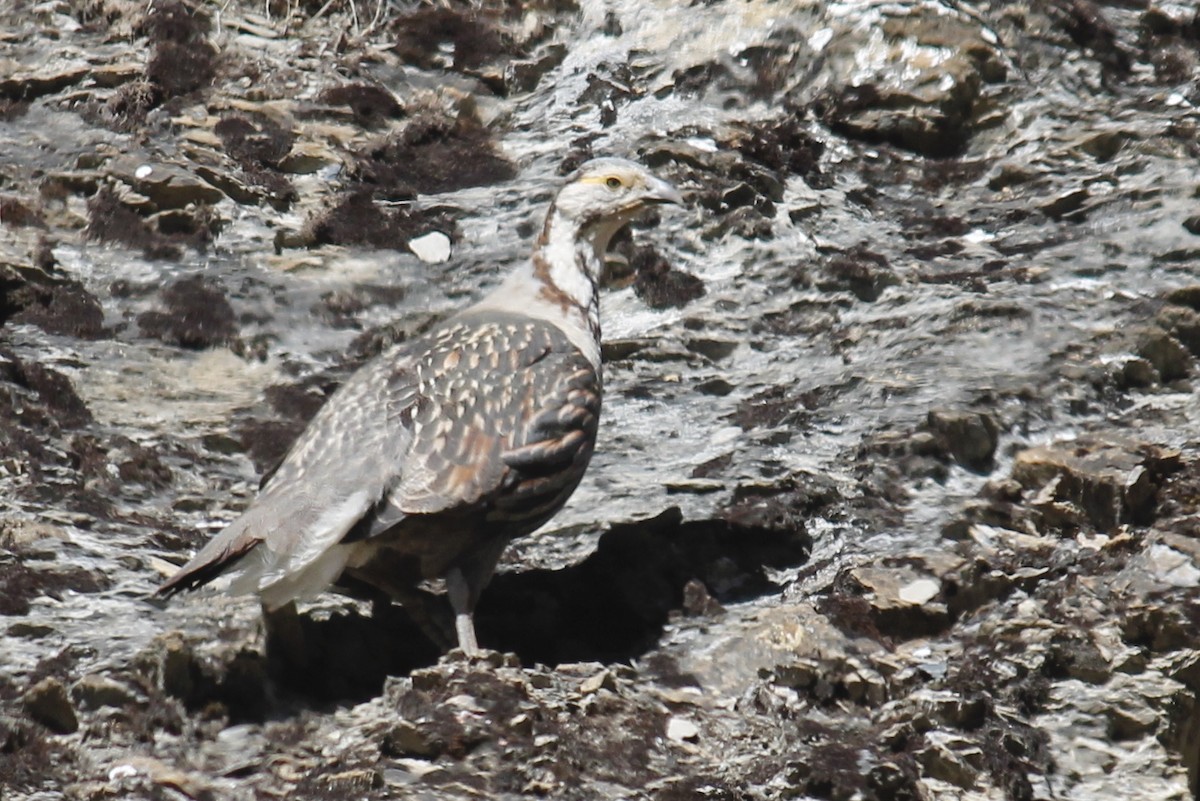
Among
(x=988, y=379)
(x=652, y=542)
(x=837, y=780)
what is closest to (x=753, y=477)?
(x=652, y=542)

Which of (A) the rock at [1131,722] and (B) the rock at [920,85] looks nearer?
(A) the rock at [1131,722]

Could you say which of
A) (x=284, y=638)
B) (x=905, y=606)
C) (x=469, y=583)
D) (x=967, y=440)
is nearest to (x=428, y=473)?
(x=469, y=583)

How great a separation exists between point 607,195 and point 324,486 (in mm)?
2596

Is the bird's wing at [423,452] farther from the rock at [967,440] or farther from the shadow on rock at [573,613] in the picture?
the rock at [967,440]

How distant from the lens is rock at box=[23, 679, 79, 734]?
607 cm

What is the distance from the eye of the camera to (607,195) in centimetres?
835

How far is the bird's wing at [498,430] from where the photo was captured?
22.0 ft

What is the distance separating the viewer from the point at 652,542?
7.82 m

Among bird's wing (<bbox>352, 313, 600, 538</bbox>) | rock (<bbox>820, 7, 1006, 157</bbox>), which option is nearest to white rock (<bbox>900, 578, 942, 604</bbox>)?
bird's wing (<bbox>352, 313, 600, 538</bbox>)

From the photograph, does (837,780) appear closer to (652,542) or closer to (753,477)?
(652,542)

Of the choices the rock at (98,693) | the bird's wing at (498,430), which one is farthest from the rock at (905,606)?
the rock at (98,693)

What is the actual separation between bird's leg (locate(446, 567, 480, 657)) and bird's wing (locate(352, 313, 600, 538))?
0.33 metres

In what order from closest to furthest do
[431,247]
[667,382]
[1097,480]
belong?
[1097,480], [667,382], [431,247]

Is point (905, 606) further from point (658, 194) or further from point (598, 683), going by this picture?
point (658, 194)
